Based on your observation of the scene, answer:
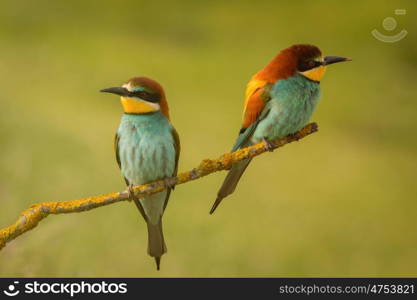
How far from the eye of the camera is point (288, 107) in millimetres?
2170

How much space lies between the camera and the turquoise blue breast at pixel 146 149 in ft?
7.04

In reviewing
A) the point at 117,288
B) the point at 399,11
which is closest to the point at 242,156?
the point at 117,288

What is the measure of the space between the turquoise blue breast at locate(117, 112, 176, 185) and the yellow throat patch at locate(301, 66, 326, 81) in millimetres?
488

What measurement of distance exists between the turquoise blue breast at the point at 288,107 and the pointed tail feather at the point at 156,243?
0.45m

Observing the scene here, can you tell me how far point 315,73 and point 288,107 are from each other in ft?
0.48

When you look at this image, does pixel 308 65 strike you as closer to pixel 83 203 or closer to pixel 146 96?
pixel 146 96

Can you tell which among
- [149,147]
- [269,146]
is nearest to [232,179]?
[269,146]

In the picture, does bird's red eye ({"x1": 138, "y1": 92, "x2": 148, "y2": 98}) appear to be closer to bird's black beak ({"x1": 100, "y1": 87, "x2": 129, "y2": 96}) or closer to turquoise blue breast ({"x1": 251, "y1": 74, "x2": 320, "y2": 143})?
bird's black beak ({"x1": 100, "y1": 87, "x2": 129, "y2": 96})

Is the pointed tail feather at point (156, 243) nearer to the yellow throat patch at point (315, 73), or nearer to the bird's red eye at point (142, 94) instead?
the bird's red eye at point (142, 94)

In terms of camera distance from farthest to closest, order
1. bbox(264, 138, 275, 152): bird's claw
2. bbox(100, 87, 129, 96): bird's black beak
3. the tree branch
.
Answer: bbox(264, 138, 275, 152): bird's claw
bbox(100, 87, 129, 96): bird's black beak
the tree branch

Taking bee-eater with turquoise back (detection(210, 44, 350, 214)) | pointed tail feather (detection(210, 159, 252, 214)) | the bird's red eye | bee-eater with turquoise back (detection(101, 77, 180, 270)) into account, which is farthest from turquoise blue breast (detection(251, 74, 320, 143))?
the bird's red eye

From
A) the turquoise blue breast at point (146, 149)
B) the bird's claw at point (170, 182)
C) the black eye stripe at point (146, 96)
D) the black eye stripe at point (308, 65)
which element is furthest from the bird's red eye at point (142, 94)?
the black eye stripe at point (308, 65)

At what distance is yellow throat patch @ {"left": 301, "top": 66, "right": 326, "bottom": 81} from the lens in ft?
7.11

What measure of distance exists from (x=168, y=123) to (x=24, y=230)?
59 centimetres
